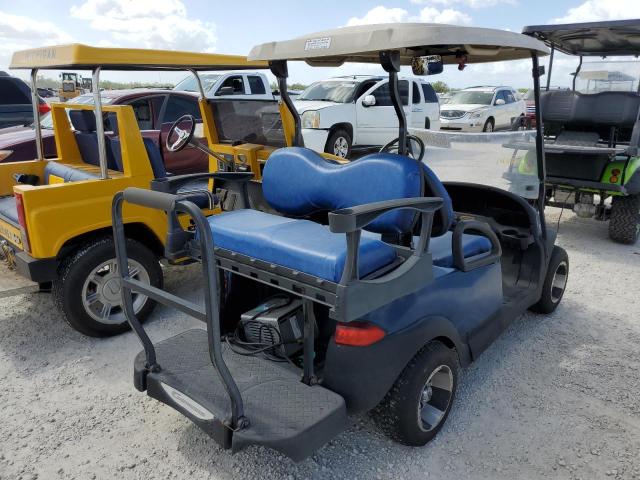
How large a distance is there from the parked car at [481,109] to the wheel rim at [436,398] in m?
11.9

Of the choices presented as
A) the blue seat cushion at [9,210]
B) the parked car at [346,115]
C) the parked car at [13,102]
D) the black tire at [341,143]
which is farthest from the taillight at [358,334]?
the parked car at [13,102]

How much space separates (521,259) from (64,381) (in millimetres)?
3132

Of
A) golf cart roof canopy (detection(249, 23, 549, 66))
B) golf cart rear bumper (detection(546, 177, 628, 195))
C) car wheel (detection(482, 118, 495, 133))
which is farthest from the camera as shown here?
car wheel (detection(482, 118, 495, 133))

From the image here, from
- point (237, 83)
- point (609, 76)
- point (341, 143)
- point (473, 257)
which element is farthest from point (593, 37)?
point (237, 83)

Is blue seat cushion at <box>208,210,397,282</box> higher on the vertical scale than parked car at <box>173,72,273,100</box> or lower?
lower

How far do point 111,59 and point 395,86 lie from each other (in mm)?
2090

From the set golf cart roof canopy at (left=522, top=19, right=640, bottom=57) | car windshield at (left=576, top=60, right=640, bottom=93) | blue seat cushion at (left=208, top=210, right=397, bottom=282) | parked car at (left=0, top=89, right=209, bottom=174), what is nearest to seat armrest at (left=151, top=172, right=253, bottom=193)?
blue seat cushion at (left=208, top=210, right=397, bottom=282)

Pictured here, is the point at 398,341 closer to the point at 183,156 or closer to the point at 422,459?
the point at 422,459

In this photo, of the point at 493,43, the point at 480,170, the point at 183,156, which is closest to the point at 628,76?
the point at 480,170

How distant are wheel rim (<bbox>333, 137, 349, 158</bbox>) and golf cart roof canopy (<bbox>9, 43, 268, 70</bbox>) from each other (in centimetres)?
565

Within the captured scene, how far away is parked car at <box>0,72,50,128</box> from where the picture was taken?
8.32m

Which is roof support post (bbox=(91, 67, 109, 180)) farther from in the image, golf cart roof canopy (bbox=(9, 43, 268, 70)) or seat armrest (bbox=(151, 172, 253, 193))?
seat armrest (bbox=(151, 172, 253, 193))

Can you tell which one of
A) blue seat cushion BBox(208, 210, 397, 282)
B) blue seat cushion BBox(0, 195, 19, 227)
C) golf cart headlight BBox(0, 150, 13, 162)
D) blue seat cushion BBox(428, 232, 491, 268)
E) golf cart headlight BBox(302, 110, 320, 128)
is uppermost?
golf cart headlight BBox(302, 110, 320, 128)

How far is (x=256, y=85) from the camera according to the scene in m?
10.7
